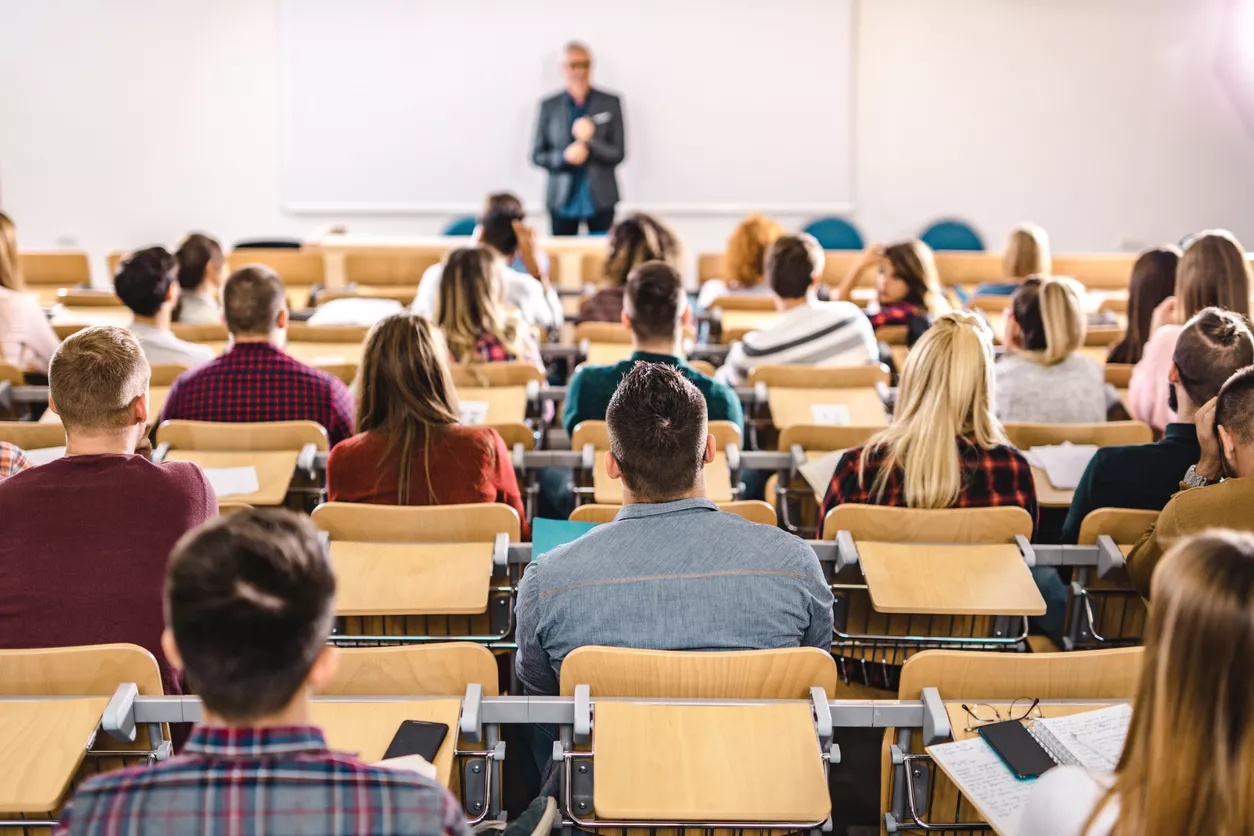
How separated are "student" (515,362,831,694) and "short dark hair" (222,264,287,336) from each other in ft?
6.21

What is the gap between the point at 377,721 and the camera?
187cm

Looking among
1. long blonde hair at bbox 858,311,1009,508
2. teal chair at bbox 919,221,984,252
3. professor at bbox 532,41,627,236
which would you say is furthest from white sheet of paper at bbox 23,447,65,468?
teal chair at bbox 919,221,984,252

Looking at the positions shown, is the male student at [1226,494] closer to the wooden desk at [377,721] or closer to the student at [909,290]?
the wooden desk at [377,721]

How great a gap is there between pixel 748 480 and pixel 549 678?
1.94m

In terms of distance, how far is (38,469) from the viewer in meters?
2.30

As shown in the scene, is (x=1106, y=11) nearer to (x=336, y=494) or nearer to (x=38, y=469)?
(x=336, y=494)

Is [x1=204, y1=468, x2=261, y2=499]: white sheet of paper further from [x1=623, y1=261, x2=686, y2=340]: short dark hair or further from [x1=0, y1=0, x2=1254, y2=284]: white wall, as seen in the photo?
[x1=0, y1=0, x2=1254, y2=284]: white wall

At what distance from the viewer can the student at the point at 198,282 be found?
5191 mm

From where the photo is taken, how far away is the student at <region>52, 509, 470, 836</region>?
4.01 ft

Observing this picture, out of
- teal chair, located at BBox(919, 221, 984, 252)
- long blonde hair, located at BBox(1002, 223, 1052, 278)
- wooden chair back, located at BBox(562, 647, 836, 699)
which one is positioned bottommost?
wooden chair back, located at BBox(562, 647, 836, 699)

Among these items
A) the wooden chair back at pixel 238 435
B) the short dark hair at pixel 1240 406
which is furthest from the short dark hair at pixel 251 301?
the short dark hair at pixel 1240 406

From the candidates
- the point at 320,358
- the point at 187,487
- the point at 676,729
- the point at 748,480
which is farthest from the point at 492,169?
the point at 676,729

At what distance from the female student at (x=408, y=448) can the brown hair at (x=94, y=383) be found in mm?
660

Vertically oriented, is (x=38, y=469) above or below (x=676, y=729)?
above
